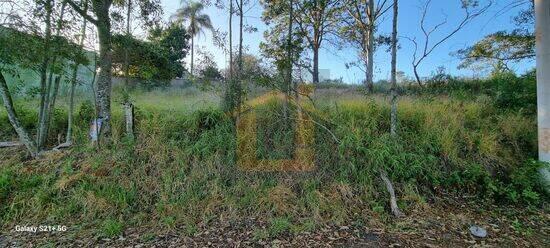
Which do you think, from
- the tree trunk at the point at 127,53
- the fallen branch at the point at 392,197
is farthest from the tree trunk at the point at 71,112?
the fallen branch at the point at 392,197

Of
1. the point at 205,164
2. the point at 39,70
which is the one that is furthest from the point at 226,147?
the point at 39,70

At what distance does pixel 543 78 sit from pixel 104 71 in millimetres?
6026

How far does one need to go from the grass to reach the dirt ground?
106 millimetres

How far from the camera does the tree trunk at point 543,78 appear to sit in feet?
10.4

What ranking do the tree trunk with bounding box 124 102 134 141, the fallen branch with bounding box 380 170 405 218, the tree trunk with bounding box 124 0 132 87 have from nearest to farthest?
the fallen branch with bounding box 380 170 405 218 → the tree trunk with bounding box 124 102 134 141 → the tree trunk with bounding box 124 0 132 87

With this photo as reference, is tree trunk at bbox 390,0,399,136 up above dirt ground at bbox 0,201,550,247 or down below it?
above

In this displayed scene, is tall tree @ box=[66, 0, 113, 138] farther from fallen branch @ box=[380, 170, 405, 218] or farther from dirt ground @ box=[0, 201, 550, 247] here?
fallen branch @ box=[380, 170, 405, 218]

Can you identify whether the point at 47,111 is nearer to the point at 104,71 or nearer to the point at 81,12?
the point at 104,71

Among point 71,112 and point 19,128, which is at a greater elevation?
point 71,112

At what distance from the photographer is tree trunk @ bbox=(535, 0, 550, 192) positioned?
10.4ft

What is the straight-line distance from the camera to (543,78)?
3.22 metres

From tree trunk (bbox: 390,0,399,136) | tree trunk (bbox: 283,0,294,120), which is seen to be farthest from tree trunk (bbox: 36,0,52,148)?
tree trunk (bbox: 390,0,399,136)

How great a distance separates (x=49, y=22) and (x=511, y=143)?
669 cm

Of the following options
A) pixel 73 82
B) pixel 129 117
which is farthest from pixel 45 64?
pixel 129 117
